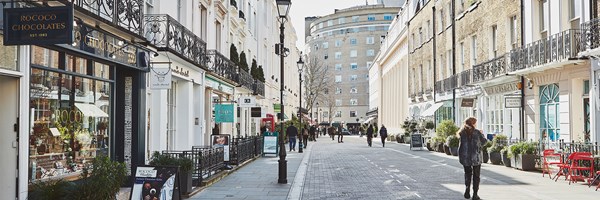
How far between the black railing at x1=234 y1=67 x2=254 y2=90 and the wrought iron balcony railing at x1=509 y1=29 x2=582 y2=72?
1138 cm

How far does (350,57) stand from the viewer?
108 m

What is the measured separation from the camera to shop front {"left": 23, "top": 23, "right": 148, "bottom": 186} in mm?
8836

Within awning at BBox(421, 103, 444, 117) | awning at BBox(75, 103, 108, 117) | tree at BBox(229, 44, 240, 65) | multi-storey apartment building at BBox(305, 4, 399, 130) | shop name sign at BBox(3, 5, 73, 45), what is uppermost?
multi-storey apartment building at BBox(305, 4, 399, 130)

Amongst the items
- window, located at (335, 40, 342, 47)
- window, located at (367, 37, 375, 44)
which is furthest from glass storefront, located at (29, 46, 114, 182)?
window, located at (335, 40, 342, 47)

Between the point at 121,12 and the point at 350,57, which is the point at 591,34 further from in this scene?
the point at 350,57

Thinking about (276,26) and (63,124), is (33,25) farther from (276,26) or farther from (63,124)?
(276,26)

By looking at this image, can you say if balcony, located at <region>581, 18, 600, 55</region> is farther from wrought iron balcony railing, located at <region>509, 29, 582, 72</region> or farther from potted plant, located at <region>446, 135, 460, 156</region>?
potted plant, located at <region>446, 135, 460, 156</region>

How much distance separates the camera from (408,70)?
162ft

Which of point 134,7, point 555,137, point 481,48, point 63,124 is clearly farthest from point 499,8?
point 63,124

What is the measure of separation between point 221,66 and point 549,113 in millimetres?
12144

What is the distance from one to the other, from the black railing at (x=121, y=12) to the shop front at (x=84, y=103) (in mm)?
375

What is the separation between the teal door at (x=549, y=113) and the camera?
20219 mm

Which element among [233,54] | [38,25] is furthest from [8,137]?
[233,54]

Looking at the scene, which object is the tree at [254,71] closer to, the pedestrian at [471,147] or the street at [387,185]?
the street at [387,185]
